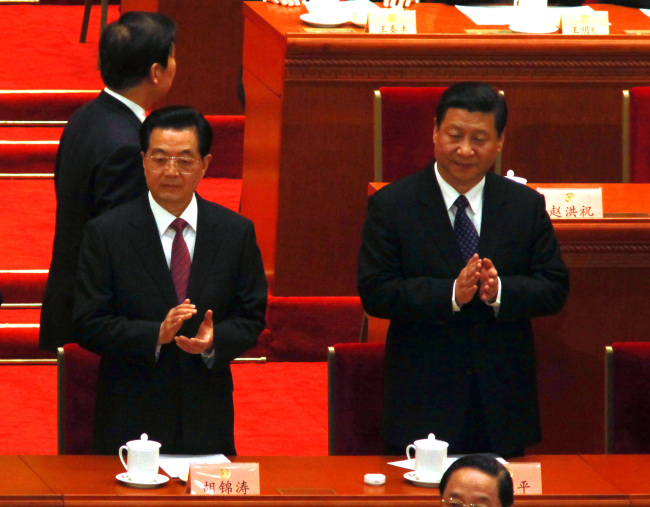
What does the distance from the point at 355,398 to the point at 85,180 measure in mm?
734

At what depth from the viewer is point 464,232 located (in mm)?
2643

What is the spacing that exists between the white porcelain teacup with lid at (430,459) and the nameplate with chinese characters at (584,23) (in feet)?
6.47

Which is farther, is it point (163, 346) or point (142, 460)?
point (163, 346)

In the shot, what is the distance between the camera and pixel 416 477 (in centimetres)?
235

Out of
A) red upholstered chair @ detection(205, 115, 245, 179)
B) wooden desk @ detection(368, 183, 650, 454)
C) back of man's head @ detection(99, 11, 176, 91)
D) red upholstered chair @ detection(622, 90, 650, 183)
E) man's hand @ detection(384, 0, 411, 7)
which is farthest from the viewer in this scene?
red upholstered chair @ detection(205, 115, 245, 179)

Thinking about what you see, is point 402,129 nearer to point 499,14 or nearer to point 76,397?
point 499,14

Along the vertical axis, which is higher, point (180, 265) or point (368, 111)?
point (368, 111)

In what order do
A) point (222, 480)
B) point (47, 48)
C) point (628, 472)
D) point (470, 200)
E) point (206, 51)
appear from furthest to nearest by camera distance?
1. point (47, 48)
2. point (206, 51)
3. point (470, 200)
4. point (628, 472)
5. point (222, 480)

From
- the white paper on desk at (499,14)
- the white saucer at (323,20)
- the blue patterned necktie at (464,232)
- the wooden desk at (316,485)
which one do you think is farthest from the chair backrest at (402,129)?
the wooden desk at (316,485)

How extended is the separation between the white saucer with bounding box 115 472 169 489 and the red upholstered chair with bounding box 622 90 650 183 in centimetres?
194

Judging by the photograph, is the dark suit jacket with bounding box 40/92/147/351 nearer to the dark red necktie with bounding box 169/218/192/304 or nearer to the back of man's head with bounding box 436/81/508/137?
the dark red necktie with bounding box 169/218/192/304

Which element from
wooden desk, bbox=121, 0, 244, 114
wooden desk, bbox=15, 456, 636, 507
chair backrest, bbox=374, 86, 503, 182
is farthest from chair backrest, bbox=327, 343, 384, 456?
wooden desk, bbox=121, 0, 244, 114

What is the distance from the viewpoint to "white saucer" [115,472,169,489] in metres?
2.27

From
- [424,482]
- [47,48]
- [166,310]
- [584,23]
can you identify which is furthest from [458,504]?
[47,48]
